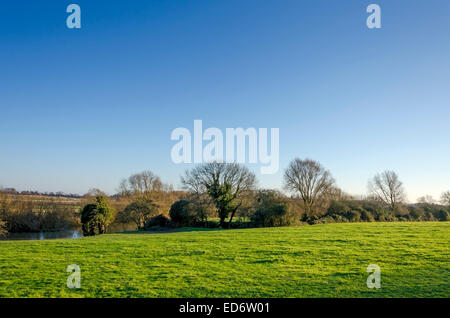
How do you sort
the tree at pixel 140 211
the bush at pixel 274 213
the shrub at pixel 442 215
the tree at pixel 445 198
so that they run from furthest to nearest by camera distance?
1. the tree at pixel 445 198
2. the shrub at pixel 442 215
3. the tree at pixel 140 211
4. the bush at pixel 274 213

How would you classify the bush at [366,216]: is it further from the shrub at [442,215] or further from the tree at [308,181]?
the shrub at [442,215]

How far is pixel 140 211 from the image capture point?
38.0m

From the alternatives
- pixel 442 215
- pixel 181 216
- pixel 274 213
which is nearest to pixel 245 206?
pixel 274 213

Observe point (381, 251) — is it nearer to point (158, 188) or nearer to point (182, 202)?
point (182, 202)

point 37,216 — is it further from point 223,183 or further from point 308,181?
point 308,181

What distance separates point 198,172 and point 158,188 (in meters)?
17.3

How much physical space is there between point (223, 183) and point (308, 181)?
53.6 ft

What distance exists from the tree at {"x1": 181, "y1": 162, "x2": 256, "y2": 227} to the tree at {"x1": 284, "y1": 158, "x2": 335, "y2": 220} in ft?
31.8

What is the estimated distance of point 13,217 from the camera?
133 ft

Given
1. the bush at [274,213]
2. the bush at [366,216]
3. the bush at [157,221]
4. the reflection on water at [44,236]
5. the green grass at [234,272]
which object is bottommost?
the reflection on water at [44,236]

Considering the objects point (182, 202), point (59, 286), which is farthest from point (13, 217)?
point (59, 286)

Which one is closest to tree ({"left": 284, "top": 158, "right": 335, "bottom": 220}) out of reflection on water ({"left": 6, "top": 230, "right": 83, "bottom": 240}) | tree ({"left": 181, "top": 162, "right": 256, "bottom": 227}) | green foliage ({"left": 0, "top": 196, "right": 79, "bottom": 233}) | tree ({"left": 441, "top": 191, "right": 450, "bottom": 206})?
tree ({"left": 181, "top": 162, "right": 256, "bottom": 227})

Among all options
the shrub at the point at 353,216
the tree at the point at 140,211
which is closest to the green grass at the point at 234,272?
the tree at the point at 140,211

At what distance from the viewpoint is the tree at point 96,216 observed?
3108 cm
